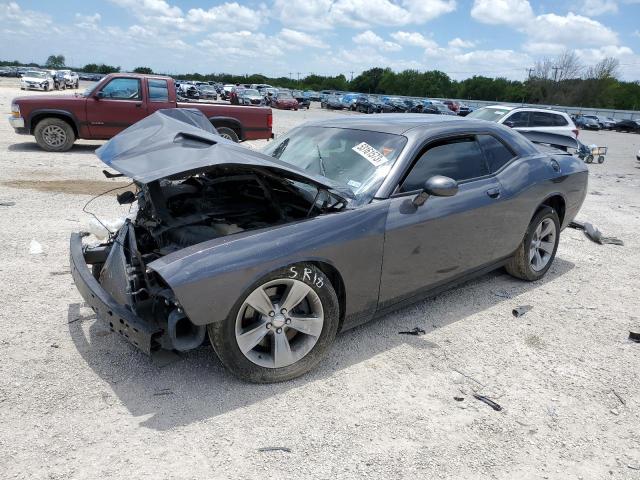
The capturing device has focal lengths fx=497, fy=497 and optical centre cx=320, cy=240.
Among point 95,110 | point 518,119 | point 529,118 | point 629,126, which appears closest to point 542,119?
point 529,118

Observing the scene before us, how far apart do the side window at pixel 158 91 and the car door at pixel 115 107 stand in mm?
244

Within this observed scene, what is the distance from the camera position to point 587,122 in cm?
4391

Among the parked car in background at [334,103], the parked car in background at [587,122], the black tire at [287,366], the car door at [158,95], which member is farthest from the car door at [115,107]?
the parked car in background at [587,122]

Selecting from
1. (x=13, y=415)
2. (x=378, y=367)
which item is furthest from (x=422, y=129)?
(x=13, y=415)

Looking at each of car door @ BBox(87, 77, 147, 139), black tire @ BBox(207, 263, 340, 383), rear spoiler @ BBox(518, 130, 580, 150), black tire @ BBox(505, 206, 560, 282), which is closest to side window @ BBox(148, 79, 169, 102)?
car door @ BBox(87, 77, 147, 139)

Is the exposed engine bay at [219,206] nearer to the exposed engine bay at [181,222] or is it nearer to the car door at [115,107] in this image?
the exposed engine bay at [181,222]

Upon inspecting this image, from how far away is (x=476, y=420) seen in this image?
2803mm

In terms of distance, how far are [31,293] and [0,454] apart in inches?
79.9

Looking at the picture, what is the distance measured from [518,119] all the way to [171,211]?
40.1 feet

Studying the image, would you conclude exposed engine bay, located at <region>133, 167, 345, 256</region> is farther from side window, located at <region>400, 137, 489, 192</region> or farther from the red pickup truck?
the red pickup truck

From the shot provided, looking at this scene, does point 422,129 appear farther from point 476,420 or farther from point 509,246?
point 476,420

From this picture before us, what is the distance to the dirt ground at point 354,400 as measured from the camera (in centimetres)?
241

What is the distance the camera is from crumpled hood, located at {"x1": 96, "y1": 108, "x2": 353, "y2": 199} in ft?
9.23

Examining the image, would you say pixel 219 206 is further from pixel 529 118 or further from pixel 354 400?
pixel 529 118
